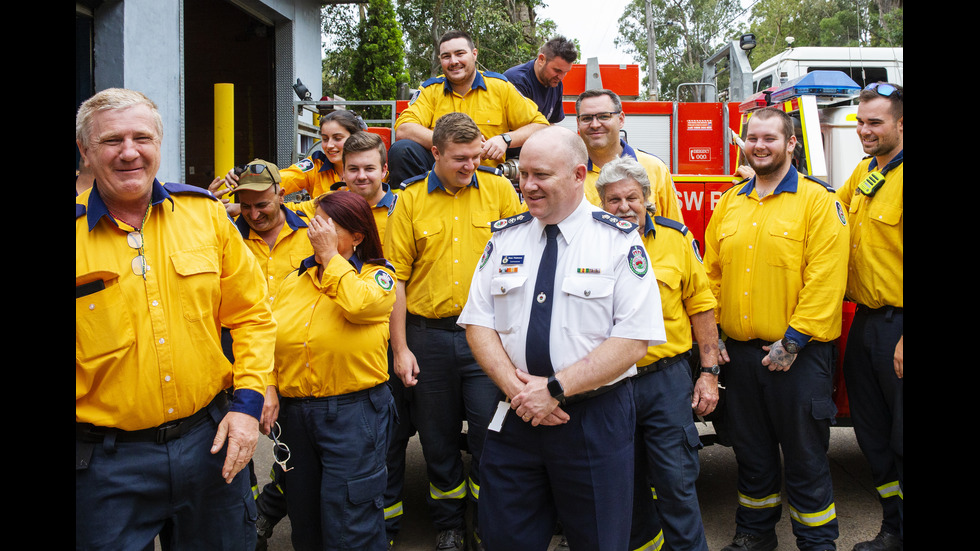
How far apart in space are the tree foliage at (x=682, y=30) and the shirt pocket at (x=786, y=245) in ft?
136

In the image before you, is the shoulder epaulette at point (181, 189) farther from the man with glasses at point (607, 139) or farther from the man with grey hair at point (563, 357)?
the man with glasses at point (607, 139)

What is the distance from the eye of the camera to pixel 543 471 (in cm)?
273

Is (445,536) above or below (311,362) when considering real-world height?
below

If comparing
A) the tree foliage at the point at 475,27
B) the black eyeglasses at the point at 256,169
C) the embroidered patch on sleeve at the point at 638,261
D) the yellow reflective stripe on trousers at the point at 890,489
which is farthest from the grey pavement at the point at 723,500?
the tree foliage at the point at 475,27

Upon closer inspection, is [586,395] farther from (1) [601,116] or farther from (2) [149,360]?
(1) [601,116]

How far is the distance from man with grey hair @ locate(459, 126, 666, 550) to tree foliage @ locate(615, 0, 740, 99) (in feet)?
141

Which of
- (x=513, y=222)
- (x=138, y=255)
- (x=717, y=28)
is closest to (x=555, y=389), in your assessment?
(x=513, y=222)

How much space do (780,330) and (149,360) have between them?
3007 mm

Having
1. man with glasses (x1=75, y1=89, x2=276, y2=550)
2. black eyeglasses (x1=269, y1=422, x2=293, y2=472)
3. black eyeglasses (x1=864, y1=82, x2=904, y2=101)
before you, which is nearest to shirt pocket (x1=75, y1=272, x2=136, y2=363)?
man with glasses (x1=75, y1=89, x2=276, y2=550)

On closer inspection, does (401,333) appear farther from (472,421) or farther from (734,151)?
(734,151)

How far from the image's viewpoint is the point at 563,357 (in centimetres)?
263

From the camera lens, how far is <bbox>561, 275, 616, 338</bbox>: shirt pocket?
2.63 meters
